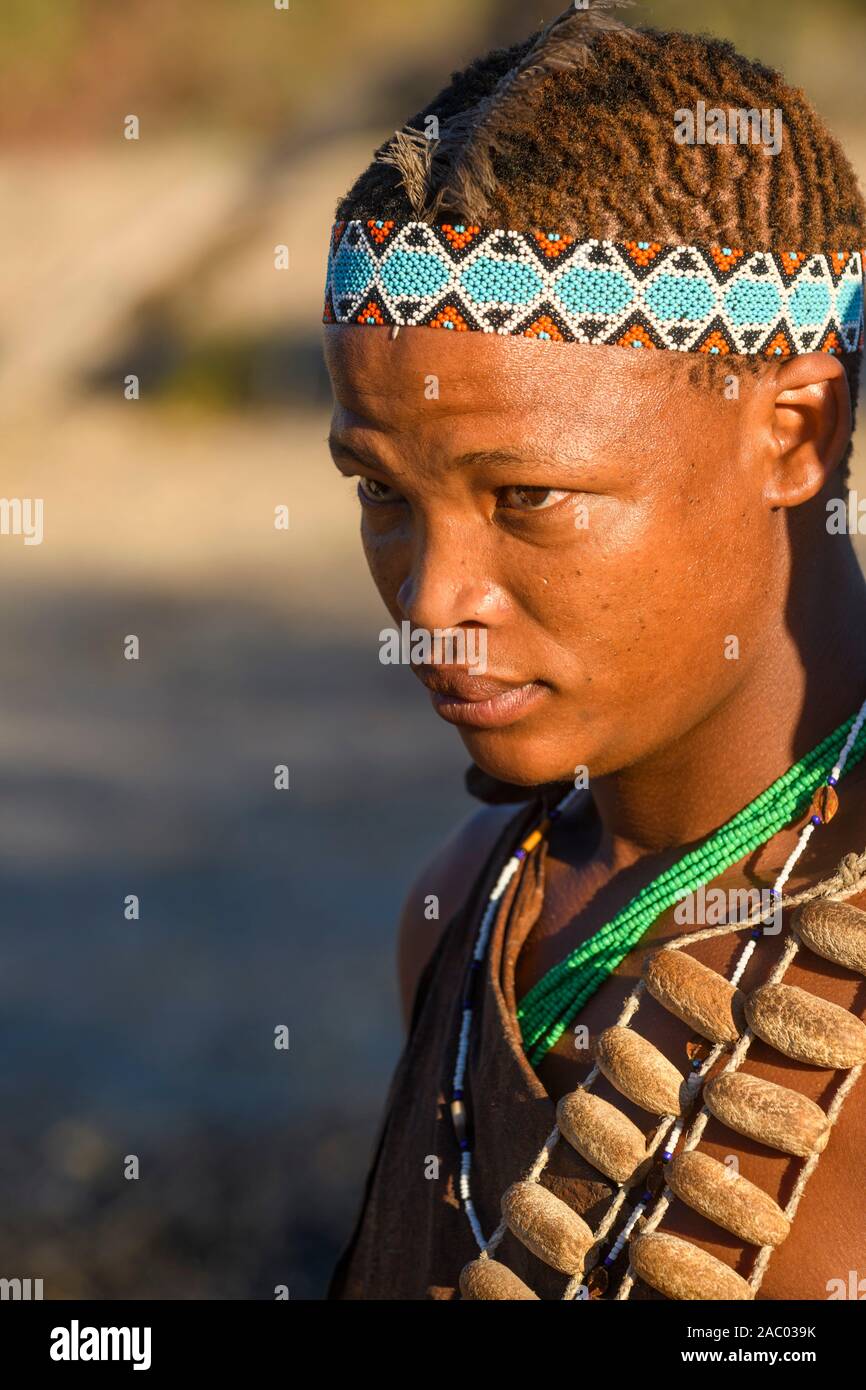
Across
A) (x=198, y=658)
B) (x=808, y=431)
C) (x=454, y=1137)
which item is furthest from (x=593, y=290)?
(x=198, y=658)

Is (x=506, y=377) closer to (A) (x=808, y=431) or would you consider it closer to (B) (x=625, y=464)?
(B) (x=625, y=464)

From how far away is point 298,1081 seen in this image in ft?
22.3

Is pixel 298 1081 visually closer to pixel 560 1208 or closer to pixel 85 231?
pixel 560 1208

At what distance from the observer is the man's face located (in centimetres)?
244

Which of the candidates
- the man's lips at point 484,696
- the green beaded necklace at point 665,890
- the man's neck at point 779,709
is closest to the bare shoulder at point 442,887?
the green beaded necklace at point 665,890

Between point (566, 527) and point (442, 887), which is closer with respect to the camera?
point (566, 527)

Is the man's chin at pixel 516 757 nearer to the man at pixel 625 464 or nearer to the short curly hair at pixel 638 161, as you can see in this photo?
the man at pixel 625 464

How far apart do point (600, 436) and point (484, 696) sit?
0.45 metres

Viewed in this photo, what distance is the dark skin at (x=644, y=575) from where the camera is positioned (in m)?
2.43

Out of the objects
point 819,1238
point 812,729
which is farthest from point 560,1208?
point 812,729

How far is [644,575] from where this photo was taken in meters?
2.52

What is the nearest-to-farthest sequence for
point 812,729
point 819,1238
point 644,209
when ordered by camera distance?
1. point 819,1238
2. point 644,209
3. point 812,729
